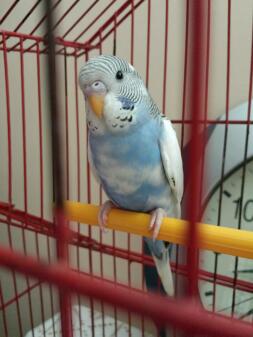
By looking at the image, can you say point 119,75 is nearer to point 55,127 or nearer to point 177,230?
point 177,230

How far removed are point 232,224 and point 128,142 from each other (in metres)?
0.38

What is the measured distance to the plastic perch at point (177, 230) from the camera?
38 centimetres

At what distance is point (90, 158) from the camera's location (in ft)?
1.89

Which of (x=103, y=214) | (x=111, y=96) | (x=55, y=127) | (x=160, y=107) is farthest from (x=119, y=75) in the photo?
(x=160, y=107)

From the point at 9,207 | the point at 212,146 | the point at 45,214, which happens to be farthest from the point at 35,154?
the point at 212,146

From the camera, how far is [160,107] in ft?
3.02

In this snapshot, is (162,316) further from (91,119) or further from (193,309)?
(91,119)

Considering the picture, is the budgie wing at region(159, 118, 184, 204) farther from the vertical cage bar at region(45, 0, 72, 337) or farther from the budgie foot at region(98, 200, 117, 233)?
the vertical cage bar at region(45, 0, 72, 337)

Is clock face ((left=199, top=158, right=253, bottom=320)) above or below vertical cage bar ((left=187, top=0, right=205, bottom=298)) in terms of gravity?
below

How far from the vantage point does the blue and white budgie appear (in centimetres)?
49

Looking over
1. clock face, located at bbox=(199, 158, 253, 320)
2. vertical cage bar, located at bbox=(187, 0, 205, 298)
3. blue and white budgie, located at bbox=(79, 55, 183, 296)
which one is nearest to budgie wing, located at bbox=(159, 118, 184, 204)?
blue and white budgie, located at bbox=(79, 55, 183, 296)

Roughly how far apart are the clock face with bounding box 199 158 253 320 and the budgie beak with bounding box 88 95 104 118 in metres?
0.37

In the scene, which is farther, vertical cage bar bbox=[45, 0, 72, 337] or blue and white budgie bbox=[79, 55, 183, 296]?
blue and white budgie bbox=[79, 55, 183, 296]

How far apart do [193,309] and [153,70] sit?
2.47 ft
